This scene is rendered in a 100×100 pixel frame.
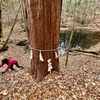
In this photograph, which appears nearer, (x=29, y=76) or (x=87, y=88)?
(x=87, y=88)

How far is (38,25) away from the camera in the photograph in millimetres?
2770

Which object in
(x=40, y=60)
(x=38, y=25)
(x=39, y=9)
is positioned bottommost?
(x=40, y=60)

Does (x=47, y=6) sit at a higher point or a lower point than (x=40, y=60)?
higher

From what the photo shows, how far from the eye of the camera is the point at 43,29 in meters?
2.79

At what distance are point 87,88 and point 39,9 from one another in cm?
192

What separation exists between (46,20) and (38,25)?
186 millimetres

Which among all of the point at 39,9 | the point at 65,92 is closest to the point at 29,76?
the point at 65,92

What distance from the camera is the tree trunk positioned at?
267 centimetres

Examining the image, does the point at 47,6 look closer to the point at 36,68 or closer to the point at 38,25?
the point at 38,25

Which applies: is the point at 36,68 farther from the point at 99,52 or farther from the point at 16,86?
the point at 99,52

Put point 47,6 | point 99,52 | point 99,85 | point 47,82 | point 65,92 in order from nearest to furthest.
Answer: point 47,6
point 65,92
point 47,82
point 99,85
point 99,52

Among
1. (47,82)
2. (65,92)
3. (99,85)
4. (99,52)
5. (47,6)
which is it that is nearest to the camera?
(47,6)

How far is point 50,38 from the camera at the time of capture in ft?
9.47

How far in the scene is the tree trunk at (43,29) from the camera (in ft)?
8.75
